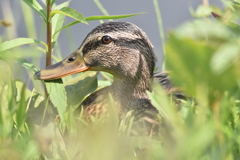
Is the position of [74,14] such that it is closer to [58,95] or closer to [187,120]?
[58,95]

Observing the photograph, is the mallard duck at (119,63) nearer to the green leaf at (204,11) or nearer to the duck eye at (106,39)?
the duck eye at (106,39)

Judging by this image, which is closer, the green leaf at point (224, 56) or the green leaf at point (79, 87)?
the green leaf at point (224, 56)

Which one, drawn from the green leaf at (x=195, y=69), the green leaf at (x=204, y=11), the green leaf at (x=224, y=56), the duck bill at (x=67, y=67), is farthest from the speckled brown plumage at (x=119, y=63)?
the green leaf at (x=224, y=56)

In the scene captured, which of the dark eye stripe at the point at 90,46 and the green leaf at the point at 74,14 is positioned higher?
the green leaf at the point at 74,14

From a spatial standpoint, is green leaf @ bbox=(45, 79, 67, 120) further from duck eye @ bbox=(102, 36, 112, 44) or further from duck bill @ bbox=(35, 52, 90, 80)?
duck eye @ bbox=(102, 36, 112, 44)

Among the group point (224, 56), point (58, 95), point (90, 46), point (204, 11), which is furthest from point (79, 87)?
point (224, 56)

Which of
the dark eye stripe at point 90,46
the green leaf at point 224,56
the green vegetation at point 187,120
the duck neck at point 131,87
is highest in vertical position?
the green leaf at point 224,56

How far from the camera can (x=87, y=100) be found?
3.41 m

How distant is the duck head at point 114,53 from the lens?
3359 millimetres

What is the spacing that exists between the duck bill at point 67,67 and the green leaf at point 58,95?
0.31ft

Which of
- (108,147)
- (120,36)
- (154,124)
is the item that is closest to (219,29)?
(108,147)

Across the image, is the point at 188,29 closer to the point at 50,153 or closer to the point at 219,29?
the point at 219,29

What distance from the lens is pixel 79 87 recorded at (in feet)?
10.8

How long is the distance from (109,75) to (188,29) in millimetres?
2311
